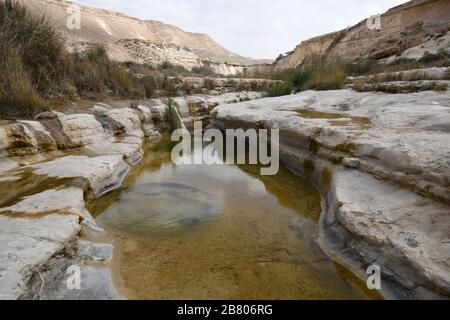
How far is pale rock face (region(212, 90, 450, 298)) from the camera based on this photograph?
1.62 metres

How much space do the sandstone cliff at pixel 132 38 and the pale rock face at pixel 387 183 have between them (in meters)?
5.51

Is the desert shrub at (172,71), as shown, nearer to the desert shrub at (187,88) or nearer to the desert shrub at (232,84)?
the desert shrub at (187,88)

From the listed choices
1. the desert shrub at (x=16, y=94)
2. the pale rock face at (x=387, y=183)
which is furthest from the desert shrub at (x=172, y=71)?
the pale rock face at (x=387, y=183)

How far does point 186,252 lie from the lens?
2111 millimetres

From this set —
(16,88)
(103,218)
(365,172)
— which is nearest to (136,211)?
(103,218)

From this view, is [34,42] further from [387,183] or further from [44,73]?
[387,183]

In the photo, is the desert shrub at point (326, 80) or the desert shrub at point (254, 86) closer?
the desert shrub at point (326, 80)

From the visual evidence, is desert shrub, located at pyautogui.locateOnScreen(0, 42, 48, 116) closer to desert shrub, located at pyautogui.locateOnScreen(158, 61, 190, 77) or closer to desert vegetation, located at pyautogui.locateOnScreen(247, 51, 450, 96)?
desert vegetation, located at pyautogui.locateOnScreen(247, 51, 450, 96)

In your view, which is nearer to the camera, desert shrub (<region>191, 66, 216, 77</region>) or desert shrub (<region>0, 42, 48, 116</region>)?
desert shrub (<region>0, 42, 48, 116</region>)

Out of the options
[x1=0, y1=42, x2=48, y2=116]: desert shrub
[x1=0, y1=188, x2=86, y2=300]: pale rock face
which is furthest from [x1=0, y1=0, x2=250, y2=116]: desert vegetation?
[x1=0, y1=188, x2=86, y2=300]: pale rock face

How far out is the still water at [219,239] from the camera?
1754 mm

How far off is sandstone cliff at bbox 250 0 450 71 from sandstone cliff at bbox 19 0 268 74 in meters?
10.8
